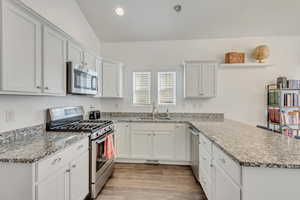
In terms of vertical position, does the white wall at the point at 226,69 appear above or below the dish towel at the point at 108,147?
above

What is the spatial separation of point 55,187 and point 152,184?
1.62 meters

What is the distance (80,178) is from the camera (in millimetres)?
2041

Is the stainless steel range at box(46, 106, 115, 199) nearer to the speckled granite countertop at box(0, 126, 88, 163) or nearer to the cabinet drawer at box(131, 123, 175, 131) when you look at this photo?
the speckled granite countertop at box(0, 126, 88, 163)

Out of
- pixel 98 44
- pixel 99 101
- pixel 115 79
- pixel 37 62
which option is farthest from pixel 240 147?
pixel 98 44

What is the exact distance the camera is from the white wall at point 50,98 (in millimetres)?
1898

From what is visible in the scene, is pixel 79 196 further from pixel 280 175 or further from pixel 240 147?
pixel 280 175

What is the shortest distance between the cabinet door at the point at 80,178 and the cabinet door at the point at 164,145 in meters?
1.67

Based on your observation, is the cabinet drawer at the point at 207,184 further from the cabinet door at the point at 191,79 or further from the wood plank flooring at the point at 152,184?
the cabinet door at the point at 191,79

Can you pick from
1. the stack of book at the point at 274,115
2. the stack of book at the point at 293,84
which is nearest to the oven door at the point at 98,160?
the stack of book at the point at 274,115

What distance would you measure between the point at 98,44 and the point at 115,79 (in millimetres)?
1058

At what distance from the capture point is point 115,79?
12.9ft

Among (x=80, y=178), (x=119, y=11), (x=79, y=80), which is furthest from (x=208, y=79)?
(x=80, y=178)

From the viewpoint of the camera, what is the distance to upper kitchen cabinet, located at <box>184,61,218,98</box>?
3.72 m

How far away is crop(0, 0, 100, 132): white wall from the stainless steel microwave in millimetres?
402
